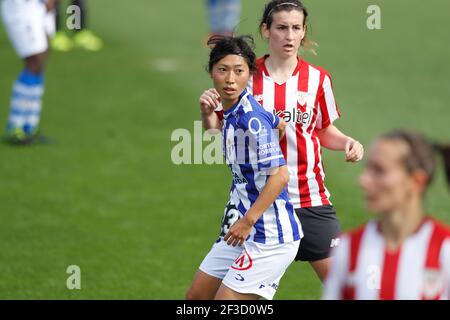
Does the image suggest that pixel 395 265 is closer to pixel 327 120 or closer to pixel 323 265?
pixel 323 265

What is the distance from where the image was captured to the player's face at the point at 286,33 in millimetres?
5672

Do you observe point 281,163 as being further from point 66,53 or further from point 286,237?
point 66,53

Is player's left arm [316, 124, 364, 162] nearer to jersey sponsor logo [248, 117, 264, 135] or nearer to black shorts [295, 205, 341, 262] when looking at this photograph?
black shorts [295, 205, 341, 262]

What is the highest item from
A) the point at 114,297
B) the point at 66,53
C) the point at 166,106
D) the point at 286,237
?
the point at 66,53

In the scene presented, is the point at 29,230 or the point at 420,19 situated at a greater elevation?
the point at 420,19

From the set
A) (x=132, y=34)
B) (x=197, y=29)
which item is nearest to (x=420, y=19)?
(x=197, y=29)

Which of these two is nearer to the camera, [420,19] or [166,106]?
[166,106]

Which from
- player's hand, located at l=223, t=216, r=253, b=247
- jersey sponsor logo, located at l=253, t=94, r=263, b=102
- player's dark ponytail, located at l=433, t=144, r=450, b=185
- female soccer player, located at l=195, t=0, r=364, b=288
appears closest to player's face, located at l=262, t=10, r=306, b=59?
female soccer player, located at l=195, t=0, r=364, b=288

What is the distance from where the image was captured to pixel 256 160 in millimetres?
5219

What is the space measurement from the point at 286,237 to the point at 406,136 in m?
1.80

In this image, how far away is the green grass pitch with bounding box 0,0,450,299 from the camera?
328 inches
